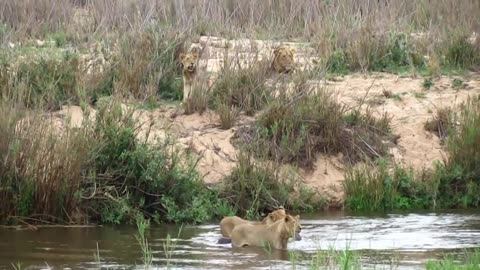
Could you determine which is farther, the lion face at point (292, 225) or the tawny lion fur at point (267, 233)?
the tawny lion fur at point (267, 233)

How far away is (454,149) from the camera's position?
1669 cm

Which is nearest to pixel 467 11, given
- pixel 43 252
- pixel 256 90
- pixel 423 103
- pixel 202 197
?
pixel 423 103

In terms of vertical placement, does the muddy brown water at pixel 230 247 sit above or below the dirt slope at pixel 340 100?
below

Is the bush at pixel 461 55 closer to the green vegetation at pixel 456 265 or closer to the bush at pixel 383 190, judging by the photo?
the bush at pixel 383 190

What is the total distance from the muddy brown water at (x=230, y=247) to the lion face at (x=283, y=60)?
13.9ft

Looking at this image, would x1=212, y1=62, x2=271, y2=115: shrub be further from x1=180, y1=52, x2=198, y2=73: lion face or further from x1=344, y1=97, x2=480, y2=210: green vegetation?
x1=344, y1=97, x2=480, y2=210: green vegetation

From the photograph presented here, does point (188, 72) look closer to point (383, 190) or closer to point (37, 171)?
point (383, 190)

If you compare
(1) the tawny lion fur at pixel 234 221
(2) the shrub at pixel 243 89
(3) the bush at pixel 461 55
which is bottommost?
(1) the tawny lion fur at pixel 234 221

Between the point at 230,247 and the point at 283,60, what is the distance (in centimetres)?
651

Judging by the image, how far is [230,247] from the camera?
12.8m

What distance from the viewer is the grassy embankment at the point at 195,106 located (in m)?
13.9

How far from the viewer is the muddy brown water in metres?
11.5

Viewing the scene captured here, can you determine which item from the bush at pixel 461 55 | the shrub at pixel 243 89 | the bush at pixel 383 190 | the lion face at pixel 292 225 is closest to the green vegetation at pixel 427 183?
the bush at pixel 383 190

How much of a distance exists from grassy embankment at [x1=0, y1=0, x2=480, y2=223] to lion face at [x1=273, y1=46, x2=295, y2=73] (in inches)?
18.5
